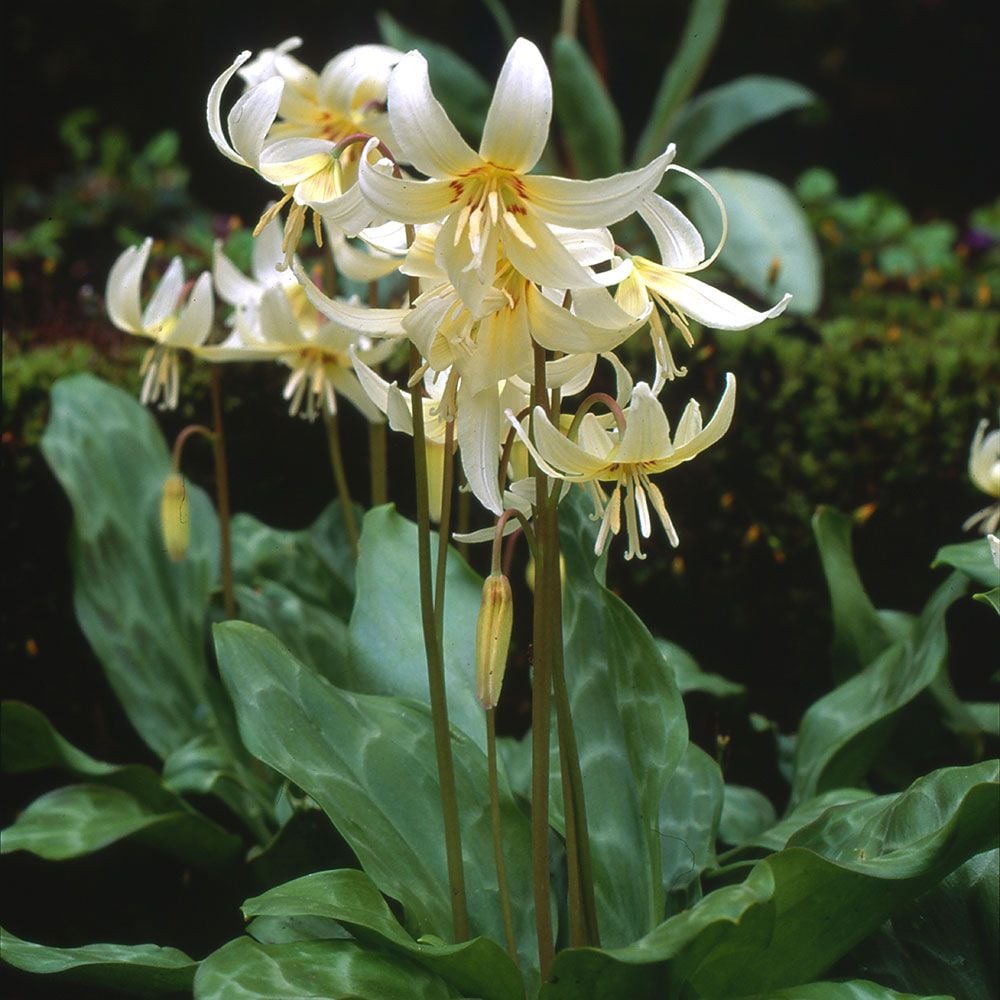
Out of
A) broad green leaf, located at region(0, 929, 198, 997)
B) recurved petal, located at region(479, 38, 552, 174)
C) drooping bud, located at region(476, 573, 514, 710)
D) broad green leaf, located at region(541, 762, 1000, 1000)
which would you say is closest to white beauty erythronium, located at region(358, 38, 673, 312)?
recurved petal, located at region(479, 38, 552, 174)

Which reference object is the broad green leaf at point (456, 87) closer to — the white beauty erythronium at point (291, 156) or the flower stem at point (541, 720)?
the white beauty erythronium at point (291, 156)

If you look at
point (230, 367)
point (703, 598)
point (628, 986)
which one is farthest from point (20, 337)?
point (628, 986)

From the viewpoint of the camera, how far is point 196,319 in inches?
86.1

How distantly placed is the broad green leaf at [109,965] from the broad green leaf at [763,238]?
2.72 metres

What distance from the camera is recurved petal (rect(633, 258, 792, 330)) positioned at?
1.36 metres

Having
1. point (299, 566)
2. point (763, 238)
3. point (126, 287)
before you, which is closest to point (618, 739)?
point (299, 566)

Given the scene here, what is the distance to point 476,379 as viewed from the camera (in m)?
1.36

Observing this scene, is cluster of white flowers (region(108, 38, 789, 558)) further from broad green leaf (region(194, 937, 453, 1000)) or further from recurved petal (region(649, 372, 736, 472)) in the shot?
broad green leaf (region(194, 937, 453, 1000))

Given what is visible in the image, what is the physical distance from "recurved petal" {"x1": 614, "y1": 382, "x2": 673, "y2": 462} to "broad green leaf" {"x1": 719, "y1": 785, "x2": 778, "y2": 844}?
945 mm

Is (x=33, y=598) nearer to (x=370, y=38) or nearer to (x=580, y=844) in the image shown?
(x=580, y=844)

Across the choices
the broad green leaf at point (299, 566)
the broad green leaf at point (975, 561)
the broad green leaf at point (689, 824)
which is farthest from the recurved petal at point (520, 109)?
the broad green leaf at point (299, 566)

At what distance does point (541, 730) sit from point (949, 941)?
0.69 meters

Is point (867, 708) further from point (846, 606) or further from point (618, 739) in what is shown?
point (618, 739)

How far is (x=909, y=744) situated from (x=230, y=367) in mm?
1775
